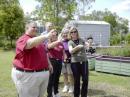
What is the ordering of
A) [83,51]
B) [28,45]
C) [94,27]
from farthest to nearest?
[94,27] < [83,51] < [28,45]

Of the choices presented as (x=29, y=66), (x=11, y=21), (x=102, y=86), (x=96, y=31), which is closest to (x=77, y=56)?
(x=29, y=66)

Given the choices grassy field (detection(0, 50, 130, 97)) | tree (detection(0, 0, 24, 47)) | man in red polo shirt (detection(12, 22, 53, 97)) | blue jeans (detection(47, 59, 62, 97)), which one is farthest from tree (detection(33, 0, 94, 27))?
tree (detection(0, 0, 24, 47))

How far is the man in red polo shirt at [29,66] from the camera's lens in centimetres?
503

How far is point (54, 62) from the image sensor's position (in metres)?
7.39

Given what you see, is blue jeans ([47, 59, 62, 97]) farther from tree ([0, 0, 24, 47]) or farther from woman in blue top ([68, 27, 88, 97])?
tree ([0, 0, 24, 47])

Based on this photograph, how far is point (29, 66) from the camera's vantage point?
5066mm

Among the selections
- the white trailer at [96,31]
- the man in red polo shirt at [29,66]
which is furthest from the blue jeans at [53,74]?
the white trailer at [96,31]

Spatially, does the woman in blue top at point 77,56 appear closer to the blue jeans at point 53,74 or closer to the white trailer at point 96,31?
the blue jeans at point 53,74

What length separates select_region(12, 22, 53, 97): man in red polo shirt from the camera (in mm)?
5027

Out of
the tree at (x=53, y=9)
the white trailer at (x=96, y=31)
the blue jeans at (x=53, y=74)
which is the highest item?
the tree at (x=53, y=9)

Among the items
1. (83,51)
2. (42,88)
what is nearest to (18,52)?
(42,88)

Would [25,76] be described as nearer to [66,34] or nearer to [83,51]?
[83,51]

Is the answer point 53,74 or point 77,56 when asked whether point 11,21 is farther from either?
point 77,56

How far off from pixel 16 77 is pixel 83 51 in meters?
2.22
